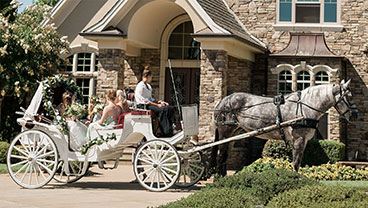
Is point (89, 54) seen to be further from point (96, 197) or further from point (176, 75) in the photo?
point (96, 197)

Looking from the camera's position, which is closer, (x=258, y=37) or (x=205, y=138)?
(x=205, y=138)

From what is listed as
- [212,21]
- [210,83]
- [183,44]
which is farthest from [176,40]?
[210,83]

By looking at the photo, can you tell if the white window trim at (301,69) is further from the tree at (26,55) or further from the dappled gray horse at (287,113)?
the tree at (26,55)

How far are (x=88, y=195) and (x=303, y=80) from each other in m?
11.6

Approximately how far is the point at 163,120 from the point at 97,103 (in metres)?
1.70

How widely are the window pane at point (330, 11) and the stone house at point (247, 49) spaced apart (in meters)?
0.04

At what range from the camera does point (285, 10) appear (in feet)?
71.9

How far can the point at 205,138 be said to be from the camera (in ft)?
60.3

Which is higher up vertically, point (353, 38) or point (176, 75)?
point (353, 38)

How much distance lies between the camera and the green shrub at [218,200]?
25.7 ft

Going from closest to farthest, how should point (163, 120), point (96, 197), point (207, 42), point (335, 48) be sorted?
1. point (96, 197)
2. point (163, 120)
3. point (207, 42)
4. point (335, 48)

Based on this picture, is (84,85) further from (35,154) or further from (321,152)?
(35,154)

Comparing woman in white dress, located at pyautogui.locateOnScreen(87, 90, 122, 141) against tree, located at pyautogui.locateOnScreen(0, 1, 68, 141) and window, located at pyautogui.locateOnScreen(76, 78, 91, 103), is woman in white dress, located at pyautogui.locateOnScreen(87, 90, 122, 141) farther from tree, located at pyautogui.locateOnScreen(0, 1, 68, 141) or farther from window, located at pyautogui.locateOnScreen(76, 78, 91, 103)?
window, located at pyautogui.locateOnScreen(76, 78, 91, 103)

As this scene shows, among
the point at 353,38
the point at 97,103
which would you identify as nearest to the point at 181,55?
the point at 353,38
